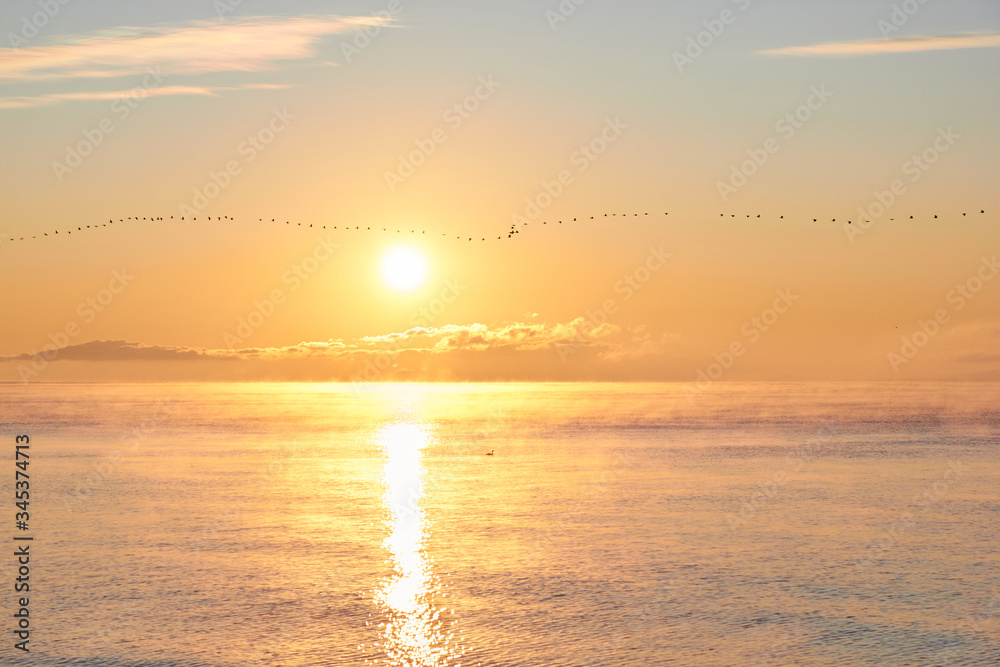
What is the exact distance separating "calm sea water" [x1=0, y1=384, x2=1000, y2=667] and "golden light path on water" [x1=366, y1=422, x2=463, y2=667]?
131mm

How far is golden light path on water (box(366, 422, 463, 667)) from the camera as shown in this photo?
29.3 m

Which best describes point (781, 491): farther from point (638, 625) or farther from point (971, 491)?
point (638, 625)

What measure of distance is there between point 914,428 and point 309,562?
458 ft

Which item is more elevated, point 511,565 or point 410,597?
point 511,565

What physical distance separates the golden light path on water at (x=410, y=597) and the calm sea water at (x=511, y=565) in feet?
0.43

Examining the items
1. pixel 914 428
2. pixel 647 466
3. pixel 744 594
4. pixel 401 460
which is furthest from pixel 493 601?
pixel 914 428

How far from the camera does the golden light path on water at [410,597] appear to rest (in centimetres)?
2931

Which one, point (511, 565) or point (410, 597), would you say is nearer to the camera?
point (410, 597)

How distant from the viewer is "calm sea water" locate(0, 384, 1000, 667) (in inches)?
1195

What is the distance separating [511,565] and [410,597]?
6826 millimetres


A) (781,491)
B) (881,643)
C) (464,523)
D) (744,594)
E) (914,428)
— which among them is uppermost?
(914,428)

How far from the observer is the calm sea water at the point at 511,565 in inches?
1195

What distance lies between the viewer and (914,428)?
159m

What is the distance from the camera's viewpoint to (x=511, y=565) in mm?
41844
